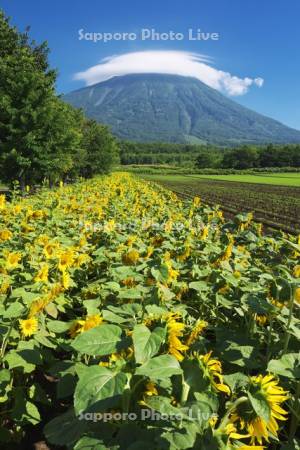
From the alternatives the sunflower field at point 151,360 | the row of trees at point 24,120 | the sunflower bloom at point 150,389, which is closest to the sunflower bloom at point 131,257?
the sunflower field at point 151,360

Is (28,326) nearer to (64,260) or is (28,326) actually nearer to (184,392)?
(64,260)

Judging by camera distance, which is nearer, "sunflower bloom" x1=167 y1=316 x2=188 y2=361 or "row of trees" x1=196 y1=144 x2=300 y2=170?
"sunflower bloom" x1=167 y1=316 x2=188 y2=361

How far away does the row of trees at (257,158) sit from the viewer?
96.7m

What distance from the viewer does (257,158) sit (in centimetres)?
10250

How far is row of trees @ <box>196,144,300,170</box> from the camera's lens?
317ft

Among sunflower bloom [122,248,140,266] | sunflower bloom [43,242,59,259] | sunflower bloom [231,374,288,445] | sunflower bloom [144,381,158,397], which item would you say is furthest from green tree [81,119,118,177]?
sunflower bloom [231,374,288,445]

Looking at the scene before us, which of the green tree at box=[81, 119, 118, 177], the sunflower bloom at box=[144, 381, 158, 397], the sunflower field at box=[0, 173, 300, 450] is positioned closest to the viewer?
the sunflower field at box=[0, 173, 300, 450]

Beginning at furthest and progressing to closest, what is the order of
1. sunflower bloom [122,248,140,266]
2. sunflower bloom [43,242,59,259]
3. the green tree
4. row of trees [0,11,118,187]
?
the green tree
row of trees [0,11,118,187]
sunflower bloom [43,242,59,259]
sunflower bloom [122,248,140,266]

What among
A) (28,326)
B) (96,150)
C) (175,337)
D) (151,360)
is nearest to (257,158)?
(96,150)

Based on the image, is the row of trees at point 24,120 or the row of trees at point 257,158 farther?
the row of trees at point 257,158

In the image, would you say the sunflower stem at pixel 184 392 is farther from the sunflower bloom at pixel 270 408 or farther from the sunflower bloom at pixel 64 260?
the sunflower bloom at pixel 64 260

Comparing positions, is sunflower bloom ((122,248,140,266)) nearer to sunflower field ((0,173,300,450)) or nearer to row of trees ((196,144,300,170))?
sunflower field ((0,173,300,450))

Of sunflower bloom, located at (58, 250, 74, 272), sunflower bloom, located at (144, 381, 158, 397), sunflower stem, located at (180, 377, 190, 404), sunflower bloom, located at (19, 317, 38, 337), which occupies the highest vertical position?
sunflower bloom, located at (58, 250, 74, 272)

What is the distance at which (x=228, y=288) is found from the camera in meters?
2.59
